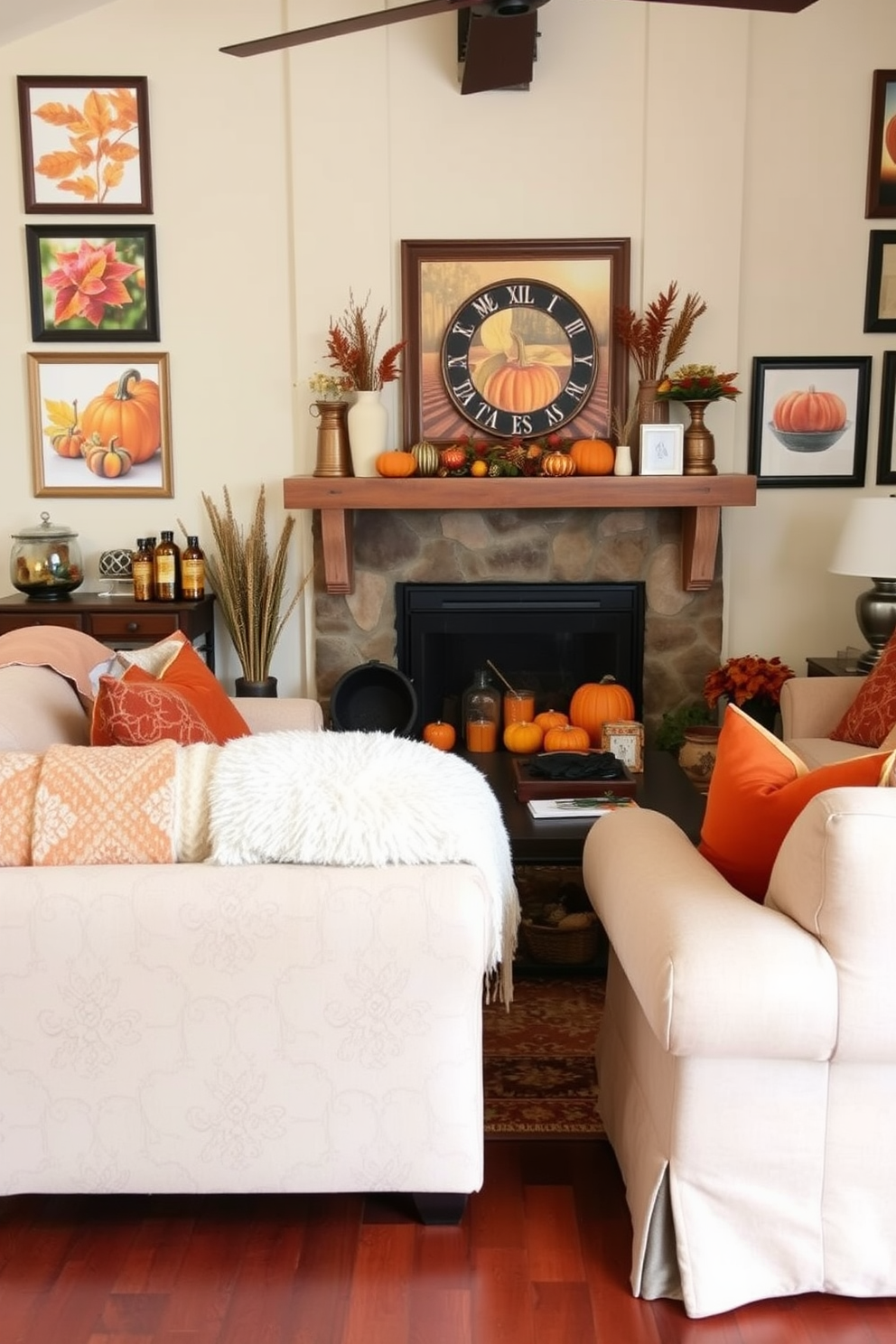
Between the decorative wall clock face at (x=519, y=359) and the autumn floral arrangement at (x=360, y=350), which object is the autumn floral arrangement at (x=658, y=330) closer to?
the decorative wall clock face at (x=519, y=359)

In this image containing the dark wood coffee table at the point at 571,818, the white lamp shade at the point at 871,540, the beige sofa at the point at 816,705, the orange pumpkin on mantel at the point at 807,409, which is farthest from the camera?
the orange pumpkin on mantel at the point at 807,409

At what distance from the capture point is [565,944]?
3.43 meters

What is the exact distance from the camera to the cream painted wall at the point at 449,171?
14.6 ft

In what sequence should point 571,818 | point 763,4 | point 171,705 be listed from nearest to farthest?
point 763,4 < point 171,705 < point 571,818

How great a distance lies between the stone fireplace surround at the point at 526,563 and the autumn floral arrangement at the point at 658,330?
517 millimetres

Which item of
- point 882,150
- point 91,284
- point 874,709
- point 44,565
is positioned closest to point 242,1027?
point 874,709

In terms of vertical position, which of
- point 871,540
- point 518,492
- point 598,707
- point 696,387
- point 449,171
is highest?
point 449,171

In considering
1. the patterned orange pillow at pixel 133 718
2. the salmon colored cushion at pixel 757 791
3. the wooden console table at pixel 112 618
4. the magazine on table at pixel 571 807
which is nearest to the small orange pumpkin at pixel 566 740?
the magazine on table at pixel 571 807

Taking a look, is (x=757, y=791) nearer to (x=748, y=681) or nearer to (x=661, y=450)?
(x=748, y=681)

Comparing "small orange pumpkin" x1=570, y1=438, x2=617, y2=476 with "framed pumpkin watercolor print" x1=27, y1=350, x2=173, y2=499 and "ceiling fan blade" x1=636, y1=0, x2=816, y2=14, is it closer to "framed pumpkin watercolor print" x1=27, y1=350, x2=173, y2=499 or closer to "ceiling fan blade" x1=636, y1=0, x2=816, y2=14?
"framed pumpkin watercolor print" x1=27, y1=350, x2=173, y2=499

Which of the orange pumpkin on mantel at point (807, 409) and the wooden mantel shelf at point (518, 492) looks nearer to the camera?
the wooden mantel shelf at point (518, 492)

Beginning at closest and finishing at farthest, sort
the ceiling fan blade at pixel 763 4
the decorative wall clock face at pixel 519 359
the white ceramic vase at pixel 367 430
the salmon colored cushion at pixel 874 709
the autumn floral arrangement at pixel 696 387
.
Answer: the ceiling fan blade at pixel 763 4, the salmon colored cushion at pixel 874 709, the autumn floral arrangement at pixel 696 387, the white ceramic vase at pixel 367 430, the decorative wall clock face at pixel 519 359

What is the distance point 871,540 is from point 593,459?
950mm

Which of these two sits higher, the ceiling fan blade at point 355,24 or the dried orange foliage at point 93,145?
→ the dried orange foliage at point 93,145
